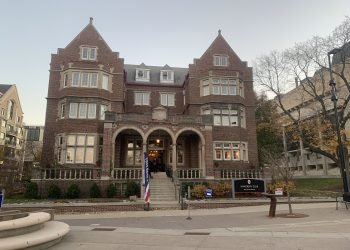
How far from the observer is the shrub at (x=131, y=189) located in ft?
74.6

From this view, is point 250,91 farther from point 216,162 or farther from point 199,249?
point 199,249

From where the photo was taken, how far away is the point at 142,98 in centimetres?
3247

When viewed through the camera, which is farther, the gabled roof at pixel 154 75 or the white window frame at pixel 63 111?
the gabled roof at pixel 154 75

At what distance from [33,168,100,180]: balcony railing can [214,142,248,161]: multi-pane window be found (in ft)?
37.0

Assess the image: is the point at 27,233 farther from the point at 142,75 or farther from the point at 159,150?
the point at 142,75

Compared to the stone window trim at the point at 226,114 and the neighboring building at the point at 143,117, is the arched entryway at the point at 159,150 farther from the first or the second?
the stone window trim at the point at 226,114

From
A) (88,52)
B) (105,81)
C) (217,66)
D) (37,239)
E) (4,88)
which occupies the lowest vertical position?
(37,239)

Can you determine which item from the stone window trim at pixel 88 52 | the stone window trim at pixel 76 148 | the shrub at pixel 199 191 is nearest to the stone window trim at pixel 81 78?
the stone window trim at pixel 88 52

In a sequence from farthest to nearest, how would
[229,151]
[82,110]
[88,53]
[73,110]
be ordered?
1. [88,53]
2. [229,151]
3. [82,110]
4. [73,110]

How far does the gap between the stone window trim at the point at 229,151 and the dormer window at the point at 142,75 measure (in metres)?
11.2

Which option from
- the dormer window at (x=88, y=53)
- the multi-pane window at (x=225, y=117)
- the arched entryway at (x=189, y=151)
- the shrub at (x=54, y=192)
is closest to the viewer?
the shrub at (x=54, y=192)

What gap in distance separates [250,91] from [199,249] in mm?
25725

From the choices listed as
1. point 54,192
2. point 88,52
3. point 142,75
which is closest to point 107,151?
point 54,192

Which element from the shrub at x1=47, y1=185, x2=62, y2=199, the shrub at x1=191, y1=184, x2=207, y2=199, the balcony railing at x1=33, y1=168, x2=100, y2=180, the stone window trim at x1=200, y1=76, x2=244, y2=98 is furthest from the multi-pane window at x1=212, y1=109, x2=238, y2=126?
the shrub at x1=47, y1=185, x2=62, y2=199
